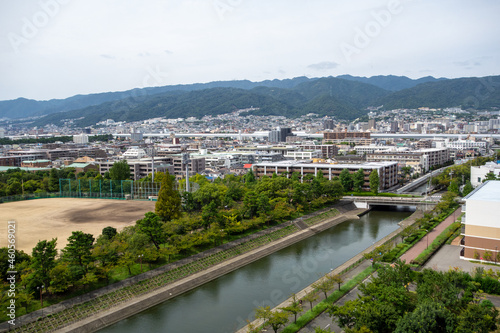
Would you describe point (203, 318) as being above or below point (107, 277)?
below

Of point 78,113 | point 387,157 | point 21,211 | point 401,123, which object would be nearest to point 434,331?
point 21,211

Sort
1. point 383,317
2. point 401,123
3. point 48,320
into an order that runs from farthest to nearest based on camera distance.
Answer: point 401,123, point 48,320, point 383,317

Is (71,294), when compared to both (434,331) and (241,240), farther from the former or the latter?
(434,331)

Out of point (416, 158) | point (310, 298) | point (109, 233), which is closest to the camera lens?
point (310, 298)

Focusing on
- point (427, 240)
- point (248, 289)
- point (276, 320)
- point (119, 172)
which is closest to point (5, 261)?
point (248, 289)

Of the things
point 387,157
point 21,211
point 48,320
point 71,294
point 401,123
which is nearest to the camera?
point 48,320

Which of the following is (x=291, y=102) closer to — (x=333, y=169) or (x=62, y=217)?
(x=333, y=169)

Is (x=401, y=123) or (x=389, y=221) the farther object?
(x=401, y=123)
